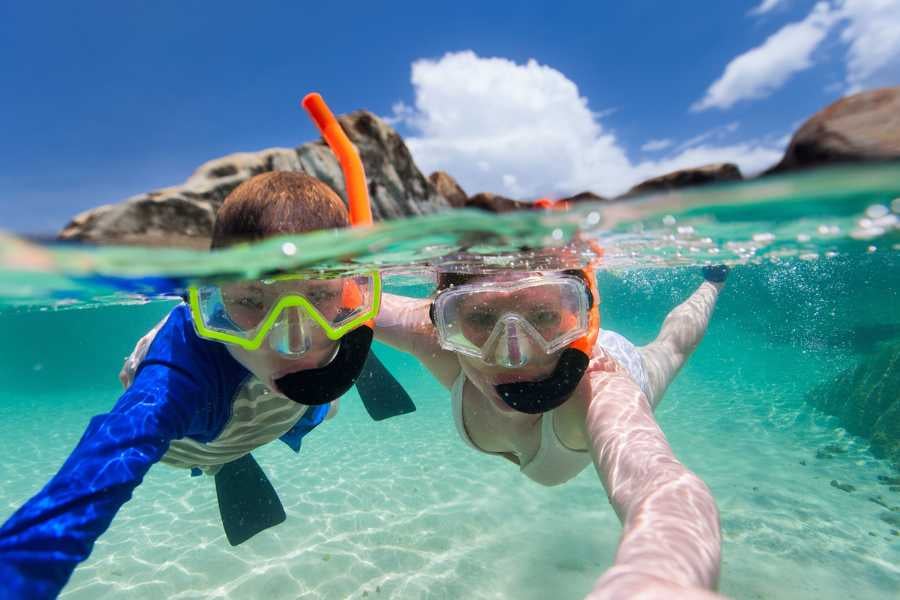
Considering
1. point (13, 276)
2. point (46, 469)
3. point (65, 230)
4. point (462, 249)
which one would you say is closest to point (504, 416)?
point (462, 249)

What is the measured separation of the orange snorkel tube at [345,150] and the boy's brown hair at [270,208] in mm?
403

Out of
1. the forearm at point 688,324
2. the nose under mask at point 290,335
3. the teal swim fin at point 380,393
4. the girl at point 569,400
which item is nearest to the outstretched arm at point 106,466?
the nose under mask at point 290,335

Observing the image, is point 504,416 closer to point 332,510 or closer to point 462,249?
point 462,249

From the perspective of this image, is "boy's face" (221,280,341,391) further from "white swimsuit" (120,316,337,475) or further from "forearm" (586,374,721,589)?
"forearm" (586,374,721,589)

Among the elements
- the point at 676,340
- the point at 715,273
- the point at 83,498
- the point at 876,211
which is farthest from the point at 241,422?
the point at 715,273

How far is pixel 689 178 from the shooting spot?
3.79 m

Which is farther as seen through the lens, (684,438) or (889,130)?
(684,438)

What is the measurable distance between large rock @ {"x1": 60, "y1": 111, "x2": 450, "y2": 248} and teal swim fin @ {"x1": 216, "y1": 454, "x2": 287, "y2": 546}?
3.05m

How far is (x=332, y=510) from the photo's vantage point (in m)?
7.68

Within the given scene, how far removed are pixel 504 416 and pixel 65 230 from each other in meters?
4.14

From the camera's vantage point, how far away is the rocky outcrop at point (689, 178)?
3.63m

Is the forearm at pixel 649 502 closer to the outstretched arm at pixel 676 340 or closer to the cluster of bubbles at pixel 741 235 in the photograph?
the cluster of bubbles at pixel 741 235

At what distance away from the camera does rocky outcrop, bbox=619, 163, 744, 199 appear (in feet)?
11.9

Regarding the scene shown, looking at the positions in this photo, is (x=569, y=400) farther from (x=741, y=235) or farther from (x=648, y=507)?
(x=741, y=235)
